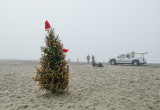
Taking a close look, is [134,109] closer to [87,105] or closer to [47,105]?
[87,105]

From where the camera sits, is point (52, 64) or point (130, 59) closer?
point (52, 64)

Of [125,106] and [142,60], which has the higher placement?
[142,60]

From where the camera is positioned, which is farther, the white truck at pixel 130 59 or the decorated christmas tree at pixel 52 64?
the white truck at pixel 130 59

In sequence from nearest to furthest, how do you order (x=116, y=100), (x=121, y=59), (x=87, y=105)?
(x=87, y=105) < (x=116, y=100) < (x=121, y=59)

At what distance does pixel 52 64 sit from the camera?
6.82 meters

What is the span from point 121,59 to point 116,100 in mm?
17777

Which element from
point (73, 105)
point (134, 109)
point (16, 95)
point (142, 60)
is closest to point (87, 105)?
point (73, 105)

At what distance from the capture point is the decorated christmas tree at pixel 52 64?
6.66 m

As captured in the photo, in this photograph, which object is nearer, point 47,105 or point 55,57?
point 47,105

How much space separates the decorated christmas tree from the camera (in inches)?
262

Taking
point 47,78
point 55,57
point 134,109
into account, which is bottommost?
point 134,109

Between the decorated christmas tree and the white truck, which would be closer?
the decorated christmas tree

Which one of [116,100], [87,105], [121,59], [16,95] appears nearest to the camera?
[87,105]

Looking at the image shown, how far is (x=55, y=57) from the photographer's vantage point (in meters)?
6.81
